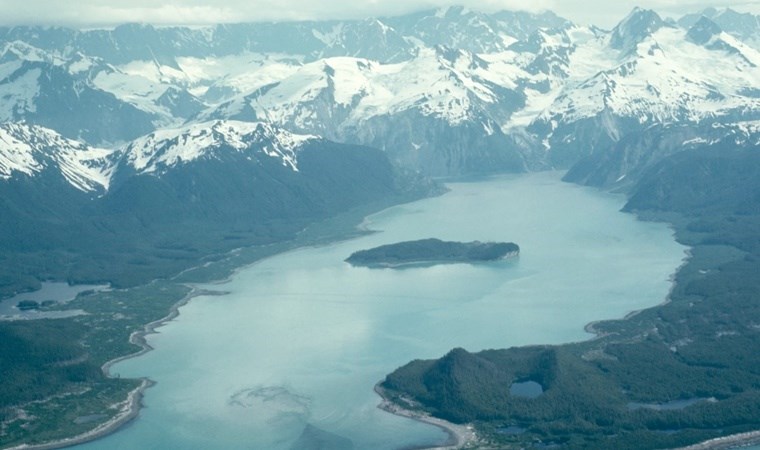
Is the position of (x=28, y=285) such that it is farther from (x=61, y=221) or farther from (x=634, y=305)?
(x=634, y=305)

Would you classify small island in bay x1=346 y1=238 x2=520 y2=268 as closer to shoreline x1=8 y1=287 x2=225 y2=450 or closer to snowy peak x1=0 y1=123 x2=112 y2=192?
shoreline x1=8 y1=287 x2=225 y2=450

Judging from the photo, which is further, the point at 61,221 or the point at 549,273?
the point at 61,221

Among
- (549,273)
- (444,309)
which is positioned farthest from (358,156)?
(444,309)

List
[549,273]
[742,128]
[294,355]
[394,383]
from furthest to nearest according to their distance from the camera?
[742,128]
[549,273]
[294,355]
[394,383]

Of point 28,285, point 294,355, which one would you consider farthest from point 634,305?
point 28,285

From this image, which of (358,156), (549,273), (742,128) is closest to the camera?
(549,273)

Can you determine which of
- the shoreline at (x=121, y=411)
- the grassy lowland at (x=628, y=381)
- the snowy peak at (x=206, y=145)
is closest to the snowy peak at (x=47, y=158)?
the snowy peak at (x=206, y=145)

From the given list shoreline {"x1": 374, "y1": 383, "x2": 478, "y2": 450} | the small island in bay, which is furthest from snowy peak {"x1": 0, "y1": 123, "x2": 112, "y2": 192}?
shoreline {"x1": 374, "y1": 383, "x2": 478, "y2": 450}

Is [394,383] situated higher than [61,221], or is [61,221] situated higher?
[61,221]
